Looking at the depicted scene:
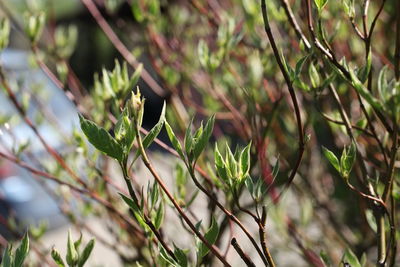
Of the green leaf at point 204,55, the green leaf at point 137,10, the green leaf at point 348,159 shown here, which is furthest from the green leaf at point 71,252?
the green leaf at point 137,10

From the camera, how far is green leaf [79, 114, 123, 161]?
35.1 inches

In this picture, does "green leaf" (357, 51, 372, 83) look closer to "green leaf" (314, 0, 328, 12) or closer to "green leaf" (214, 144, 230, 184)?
"green leaf" (314, 0, 328, 12)

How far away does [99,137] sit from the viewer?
895mm

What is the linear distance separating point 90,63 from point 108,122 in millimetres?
9348

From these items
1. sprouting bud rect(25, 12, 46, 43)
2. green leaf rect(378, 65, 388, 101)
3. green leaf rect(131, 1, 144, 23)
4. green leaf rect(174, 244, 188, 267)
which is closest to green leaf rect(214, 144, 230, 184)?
green leaf rect(174, 244, 188, 267)

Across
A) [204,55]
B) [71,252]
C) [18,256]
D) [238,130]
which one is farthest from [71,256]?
[238,130]

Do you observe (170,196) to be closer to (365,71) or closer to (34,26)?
(365,71)

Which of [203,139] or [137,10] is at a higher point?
[137,10]

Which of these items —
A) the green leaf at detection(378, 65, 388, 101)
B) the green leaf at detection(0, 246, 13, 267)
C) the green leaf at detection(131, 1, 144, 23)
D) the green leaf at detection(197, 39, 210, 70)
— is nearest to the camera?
the green leaf at detection(378, 65, 388, 101)

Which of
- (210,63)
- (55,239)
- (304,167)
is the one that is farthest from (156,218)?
(55,239)

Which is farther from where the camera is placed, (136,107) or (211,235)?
(211,235)

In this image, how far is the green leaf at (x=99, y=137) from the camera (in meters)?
0.89

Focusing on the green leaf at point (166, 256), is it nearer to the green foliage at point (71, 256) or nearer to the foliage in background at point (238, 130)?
the foliage in background at point (238, 130)

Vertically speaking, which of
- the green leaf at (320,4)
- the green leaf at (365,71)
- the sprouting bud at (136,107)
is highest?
the green leaf at (320,4)
